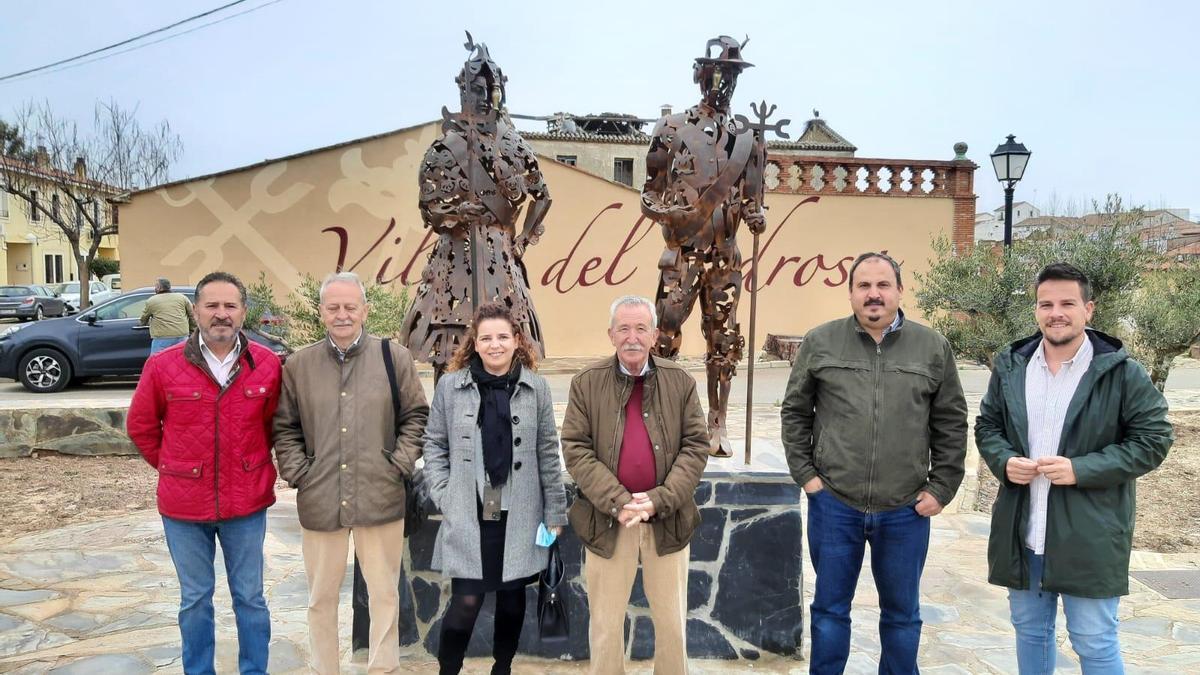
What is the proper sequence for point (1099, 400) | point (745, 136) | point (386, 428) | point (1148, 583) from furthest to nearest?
point (1148, 583) < point (745, 136) < point (386, 428) < point (1099, 400)

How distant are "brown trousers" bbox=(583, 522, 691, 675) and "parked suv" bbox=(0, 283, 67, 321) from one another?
94.8 feet

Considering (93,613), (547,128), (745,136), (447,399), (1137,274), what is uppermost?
(547,128)

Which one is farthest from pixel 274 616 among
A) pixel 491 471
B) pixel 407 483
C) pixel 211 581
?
pixel 491 471

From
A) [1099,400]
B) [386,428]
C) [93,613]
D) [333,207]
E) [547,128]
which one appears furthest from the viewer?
[547,128]

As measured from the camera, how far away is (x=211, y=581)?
326 centimetres

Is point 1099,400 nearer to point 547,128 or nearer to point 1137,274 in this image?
point 1137,274

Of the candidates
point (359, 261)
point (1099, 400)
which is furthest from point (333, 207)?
point (1099, 400)

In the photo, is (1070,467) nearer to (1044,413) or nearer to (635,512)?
(1044,413)

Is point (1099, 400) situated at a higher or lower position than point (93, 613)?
higher

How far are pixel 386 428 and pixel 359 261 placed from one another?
11.8 metres

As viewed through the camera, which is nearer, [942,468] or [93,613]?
[942,468]

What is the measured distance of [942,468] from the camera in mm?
3090

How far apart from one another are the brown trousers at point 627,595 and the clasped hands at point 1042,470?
1156 mm

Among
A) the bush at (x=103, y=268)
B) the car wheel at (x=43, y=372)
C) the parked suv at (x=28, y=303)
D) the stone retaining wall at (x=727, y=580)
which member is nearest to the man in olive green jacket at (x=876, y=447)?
the stone retaining wall at (x=727, y=580)
